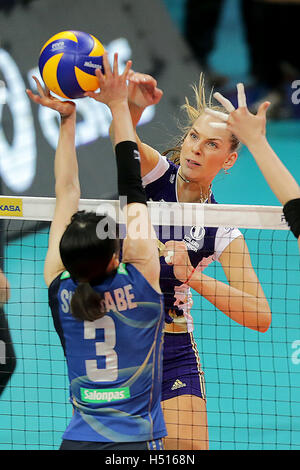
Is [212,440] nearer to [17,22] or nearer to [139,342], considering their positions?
[139,342]

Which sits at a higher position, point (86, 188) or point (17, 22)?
point (17, 22)

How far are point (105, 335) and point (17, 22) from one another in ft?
27.2

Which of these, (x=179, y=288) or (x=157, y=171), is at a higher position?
(x=157, y=171)

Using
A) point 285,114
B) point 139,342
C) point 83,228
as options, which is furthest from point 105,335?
point 285,114

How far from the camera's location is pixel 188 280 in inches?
168

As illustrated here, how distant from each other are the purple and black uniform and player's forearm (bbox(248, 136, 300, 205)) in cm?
134

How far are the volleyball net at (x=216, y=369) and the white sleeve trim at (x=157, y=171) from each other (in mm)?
326

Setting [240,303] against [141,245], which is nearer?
[141,245]

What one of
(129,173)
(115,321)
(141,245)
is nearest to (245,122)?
(129,173)

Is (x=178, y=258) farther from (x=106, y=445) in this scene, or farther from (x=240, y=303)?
(x=106, y=445)

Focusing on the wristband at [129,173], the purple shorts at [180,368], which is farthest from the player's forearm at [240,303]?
the wristband at [129,173]

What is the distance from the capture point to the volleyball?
3.85 m

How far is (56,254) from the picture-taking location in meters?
3.51

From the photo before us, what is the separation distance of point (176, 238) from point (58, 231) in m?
1.13
